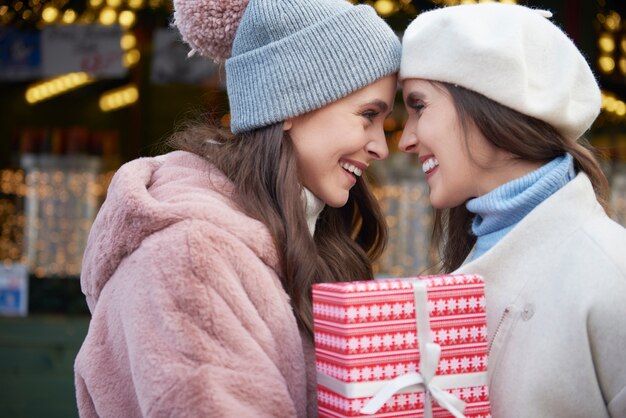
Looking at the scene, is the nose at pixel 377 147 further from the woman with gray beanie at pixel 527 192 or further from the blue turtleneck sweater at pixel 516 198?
the blue turtleneck sweater at pixel 516 198

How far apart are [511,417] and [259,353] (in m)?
0.59

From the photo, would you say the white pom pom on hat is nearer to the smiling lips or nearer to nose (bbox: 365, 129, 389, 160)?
nose (bbox: 365, 129, 389, 160)

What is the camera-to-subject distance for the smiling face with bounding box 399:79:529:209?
2.32 m

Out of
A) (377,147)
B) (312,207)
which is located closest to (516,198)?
(377,147)

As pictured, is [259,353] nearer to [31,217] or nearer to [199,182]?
[199,182]

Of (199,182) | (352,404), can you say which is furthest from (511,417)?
(199,182)

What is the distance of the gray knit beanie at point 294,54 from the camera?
2432 mm

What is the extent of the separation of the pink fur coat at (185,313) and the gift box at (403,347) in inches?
6.3

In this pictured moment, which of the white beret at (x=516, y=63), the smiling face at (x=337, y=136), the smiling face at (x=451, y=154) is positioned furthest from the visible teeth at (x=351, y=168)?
the white beret at (x=516, y=63)

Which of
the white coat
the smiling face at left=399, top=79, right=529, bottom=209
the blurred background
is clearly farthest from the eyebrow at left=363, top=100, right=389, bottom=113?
the blurred background

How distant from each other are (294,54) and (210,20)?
0.91 ft

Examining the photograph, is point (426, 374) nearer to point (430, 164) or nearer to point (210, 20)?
point (430, 164)

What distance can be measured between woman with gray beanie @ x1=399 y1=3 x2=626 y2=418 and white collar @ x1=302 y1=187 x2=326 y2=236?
333 mm

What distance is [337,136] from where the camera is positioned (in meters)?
2.50
